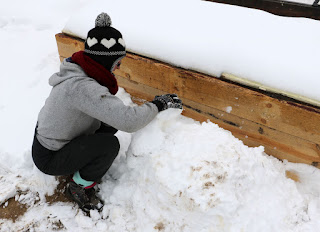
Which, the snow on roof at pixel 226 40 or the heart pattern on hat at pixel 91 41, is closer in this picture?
the heart pattern on hat at pixel 91 41

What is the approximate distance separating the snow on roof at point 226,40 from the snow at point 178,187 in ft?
0.27

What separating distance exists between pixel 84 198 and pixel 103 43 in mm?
1058

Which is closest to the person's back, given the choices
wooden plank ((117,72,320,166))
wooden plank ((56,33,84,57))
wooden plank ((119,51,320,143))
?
wooden plank ((119,51,320,143))

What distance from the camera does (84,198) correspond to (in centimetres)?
185

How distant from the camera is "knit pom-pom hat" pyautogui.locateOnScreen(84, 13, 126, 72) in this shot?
145cm

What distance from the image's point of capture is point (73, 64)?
4.97 ft

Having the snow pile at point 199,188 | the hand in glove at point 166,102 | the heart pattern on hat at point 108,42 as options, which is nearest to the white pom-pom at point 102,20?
the heart pattern on hat at point 108,42

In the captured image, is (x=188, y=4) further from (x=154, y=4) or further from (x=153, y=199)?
(x=153, y=199)

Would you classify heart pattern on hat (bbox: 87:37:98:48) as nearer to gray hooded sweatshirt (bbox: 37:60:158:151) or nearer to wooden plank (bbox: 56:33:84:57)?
gray hooded sweatshirt (bbox: 37:60:158:151)

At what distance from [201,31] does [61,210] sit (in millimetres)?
1717

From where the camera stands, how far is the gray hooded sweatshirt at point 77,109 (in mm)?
1445

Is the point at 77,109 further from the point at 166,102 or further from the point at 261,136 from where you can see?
the point at 261,136

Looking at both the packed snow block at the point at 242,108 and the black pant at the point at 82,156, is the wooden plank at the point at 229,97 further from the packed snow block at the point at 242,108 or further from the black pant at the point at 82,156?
the black pant at the point at 82,156

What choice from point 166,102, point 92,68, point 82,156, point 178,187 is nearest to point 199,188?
point 178,187
